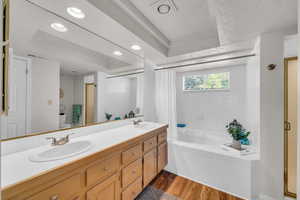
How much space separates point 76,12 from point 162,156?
218cm

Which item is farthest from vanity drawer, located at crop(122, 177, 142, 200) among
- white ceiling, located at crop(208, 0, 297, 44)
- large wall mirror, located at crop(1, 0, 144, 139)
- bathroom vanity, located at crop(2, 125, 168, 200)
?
white ceiling, located at crop(208, 0, 297, 44)

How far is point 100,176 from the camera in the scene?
1040 millimetres

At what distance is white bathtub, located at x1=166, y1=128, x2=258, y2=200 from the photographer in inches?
63.4

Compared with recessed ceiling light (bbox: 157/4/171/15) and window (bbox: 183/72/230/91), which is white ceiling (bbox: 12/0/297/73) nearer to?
recessed ceiling light (bbox: 157/4/171/15)

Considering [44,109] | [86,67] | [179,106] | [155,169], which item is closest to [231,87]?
[179,106]

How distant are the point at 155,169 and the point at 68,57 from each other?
6.22ft

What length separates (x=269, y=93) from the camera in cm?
151

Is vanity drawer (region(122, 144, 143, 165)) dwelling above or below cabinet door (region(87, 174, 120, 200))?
above

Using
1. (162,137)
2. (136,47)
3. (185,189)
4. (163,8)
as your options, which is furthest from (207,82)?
(185,189)

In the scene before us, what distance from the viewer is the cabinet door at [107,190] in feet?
3.23

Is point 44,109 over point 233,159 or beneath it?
over

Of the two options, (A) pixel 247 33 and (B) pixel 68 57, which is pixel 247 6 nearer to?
(A) pixel 247 33

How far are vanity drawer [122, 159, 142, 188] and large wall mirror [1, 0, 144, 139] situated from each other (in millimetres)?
748

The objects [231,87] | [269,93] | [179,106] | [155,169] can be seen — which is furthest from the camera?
[179,106]
